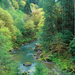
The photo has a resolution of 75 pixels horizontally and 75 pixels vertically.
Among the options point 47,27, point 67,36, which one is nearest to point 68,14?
point 67,36

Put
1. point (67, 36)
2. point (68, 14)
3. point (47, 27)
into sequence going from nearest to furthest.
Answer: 1. point (67, 36)
2. point (68, 14)
3. point (47, 27)

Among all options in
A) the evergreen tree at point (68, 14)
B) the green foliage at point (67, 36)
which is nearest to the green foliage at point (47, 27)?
the evergreen tree at point (68, 14)

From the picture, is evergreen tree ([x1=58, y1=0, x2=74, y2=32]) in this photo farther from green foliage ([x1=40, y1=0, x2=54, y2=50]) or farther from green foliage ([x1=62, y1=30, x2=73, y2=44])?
green foliage ([x1=40, y1=0, x2=54, y2=50])

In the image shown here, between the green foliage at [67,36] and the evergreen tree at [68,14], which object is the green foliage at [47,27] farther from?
the green foliage at [67,36]

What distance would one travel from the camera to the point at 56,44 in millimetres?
19031

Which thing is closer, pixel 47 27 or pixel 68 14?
pixel 68 14

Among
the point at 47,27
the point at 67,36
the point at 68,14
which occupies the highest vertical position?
the point at 68,14

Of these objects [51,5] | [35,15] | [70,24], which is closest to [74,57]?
[70,24]

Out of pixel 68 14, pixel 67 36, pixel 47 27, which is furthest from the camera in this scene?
pixel 47 27

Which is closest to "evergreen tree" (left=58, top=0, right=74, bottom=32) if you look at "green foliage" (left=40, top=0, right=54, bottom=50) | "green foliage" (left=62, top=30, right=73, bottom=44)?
"green foliage" (left=62, top=30, right=73, bottom=44)

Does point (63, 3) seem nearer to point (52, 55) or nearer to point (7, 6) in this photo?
point (52, 55)

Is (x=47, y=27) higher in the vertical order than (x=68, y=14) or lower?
lower

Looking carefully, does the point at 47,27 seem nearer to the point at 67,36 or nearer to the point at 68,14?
the point at 67,36

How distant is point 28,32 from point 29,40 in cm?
396
